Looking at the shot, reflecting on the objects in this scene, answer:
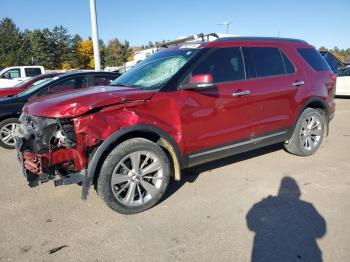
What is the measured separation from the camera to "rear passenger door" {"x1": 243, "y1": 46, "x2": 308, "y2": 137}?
14.5 feet

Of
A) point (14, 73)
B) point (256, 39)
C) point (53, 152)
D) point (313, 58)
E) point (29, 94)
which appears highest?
point (256, 39)

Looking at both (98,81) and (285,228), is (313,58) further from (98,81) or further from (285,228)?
(98,81)

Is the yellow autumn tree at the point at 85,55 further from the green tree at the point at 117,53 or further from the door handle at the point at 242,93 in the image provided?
the door handle at the point at 242,93

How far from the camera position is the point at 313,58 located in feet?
17.6

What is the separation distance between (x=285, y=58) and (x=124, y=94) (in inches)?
110

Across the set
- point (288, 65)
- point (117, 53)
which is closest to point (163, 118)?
point (288, 65)

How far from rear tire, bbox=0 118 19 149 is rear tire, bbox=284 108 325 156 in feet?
17.5

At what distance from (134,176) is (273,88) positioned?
7.88ft

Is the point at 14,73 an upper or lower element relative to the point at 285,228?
upper

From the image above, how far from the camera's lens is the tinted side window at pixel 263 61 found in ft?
14.5


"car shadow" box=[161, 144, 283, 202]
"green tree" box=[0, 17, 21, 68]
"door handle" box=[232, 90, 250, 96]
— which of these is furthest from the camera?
"green tree" box=[0, 17, 21, 68]

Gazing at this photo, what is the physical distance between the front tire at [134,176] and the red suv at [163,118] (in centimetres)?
1

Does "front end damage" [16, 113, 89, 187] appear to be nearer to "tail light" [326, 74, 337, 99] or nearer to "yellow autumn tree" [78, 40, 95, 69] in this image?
"tail light" [326, 74, 337, 99]

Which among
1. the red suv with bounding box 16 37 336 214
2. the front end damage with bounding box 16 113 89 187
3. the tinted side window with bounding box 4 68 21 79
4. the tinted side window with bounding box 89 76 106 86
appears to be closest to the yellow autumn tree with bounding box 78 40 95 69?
the tinted side window with bounding box 4 68 21 79
